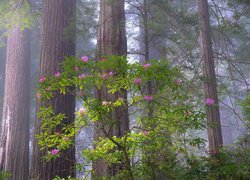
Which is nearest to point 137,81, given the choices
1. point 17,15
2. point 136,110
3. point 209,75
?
point 136,110

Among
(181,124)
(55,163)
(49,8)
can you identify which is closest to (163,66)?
(181,124)

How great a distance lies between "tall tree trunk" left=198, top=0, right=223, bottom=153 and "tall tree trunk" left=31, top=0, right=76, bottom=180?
2.46 m

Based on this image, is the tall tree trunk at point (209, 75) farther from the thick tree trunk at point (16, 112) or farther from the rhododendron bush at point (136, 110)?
the thick tree trunk at point (16, 112)

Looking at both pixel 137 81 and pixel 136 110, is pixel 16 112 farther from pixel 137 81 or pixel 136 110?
pixel 137 81

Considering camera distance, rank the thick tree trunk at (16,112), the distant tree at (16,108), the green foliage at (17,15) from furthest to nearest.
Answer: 1. the thick tree trunk at (16,112)
2. the distant tree at (16,108)
3. the green foliage at (17,15)

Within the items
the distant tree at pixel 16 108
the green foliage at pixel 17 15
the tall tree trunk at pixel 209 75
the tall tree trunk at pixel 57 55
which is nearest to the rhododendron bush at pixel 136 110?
the tall tree trunk at pixel 57 55

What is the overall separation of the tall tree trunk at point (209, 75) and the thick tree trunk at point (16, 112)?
179 inches

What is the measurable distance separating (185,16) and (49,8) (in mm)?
2933

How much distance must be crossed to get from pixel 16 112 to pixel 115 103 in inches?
251

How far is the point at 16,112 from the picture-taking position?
8758 mm

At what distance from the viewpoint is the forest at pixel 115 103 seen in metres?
3.11

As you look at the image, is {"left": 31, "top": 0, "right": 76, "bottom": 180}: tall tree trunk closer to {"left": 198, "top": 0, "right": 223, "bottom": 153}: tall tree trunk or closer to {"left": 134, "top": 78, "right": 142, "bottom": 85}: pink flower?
{"left": 134, "top": 78, "right": 142, "bottom": 85}: pink flower

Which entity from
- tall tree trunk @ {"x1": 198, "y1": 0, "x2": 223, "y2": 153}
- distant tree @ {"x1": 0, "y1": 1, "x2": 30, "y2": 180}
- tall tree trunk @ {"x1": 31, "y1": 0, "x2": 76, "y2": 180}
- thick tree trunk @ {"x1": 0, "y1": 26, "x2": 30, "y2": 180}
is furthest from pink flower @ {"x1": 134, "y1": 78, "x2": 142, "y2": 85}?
thick tree trunk @ {"x1": 0, "y1": 26, "x2": 30, "y2": 180}

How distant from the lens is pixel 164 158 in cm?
334
